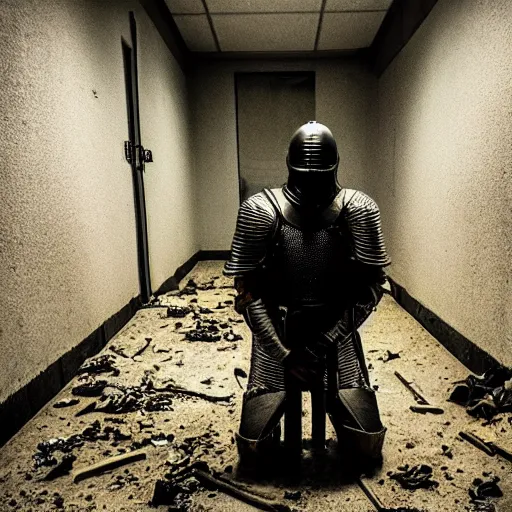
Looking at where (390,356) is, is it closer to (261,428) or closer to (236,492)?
(261,428)

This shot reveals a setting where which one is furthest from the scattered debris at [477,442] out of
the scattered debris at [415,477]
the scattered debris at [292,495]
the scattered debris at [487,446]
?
the scattered debris at [292,495]

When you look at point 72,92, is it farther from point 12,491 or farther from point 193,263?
point 193,263

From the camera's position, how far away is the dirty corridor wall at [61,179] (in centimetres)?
242

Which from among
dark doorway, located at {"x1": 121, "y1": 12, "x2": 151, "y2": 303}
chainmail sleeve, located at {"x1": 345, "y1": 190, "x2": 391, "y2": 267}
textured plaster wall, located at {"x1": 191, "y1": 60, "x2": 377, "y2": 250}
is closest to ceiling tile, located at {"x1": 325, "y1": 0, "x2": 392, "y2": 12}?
textured plaster wall, located at {"x1": 191, "y1": 60, "x2": 377, "y2": 250}

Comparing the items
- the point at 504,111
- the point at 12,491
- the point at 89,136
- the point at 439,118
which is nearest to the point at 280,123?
the point at 439,118

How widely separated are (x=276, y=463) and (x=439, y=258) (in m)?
2.51

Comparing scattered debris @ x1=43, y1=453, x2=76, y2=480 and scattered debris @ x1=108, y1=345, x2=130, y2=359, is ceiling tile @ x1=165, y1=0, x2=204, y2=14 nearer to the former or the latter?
scattered debris @ x1=108, y1=345, x2=130, y2=359

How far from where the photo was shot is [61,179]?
3.02 meters

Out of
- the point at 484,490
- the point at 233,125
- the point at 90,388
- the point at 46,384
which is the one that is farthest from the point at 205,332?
the point at 233,125

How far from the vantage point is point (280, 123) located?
8.09 meters

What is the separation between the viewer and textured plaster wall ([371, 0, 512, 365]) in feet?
9.27

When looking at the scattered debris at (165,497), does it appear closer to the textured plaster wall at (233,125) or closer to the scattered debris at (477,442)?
the scattered debris at (477,442)

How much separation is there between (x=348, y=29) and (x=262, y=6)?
55.4 inches

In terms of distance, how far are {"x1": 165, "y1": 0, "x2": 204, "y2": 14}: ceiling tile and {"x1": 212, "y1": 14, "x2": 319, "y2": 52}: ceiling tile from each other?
266mm
